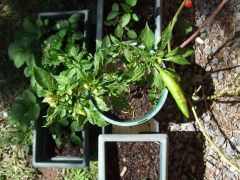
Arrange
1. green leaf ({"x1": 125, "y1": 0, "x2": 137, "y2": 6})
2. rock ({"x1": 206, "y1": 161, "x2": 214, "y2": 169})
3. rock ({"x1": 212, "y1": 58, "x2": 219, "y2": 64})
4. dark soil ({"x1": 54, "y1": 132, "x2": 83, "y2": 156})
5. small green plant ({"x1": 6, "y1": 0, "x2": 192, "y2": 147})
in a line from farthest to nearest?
rock ({"x1": 212, "y1": 58, "x2": 219, "y2": 64}) → rock ({"x1": 206, "y1": 161, "x2": 214, "y2": 169}) → dark soil ({"x1": 54, "y1": 132, "x2": 83, "y2": 156}) → green leaf ({"x1": 125, "y1": 0, "x2": 137, "y2": 6}) → small green plant ({"x1": 6, "y1": 0, "x2": 192, "y2": 147})

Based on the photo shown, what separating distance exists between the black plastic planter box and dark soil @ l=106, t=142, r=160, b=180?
0.14m

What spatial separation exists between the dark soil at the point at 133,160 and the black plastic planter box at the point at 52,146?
138mm

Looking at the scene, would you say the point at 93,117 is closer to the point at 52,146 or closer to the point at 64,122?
the point at 64,122

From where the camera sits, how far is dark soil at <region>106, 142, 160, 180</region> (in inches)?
85.4

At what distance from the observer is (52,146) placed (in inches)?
90.4

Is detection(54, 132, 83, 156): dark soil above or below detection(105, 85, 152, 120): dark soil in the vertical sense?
below

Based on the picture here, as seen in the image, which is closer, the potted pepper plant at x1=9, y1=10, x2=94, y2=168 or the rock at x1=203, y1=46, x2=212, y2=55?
the potted pepper plant at x1=9, y1=10, x2=94, y2=168

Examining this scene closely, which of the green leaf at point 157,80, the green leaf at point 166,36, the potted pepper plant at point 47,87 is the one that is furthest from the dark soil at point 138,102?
the green leaf at point 166,36

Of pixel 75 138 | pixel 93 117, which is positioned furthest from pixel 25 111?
pixel 93 117

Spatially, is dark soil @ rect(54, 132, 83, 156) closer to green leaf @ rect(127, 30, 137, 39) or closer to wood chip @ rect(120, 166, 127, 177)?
wood chip @ rect(120, 166, 127, 177)

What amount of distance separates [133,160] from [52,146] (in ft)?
1.52

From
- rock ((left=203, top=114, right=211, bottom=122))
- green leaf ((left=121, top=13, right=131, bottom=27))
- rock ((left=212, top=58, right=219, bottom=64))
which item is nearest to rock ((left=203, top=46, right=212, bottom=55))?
rock ((left=212, top=58, right=219, bottom=64))

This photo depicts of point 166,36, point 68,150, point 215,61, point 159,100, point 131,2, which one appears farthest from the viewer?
point 215,61

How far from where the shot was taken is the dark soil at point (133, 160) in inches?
85.4
